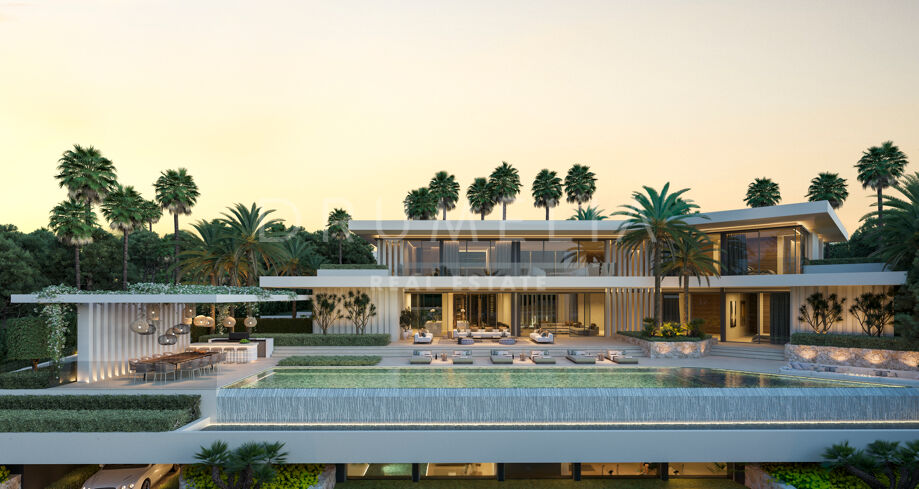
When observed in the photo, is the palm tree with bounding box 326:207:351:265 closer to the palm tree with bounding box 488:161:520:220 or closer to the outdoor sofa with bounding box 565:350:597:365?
the palm tree with bounding box 488:161:520:220

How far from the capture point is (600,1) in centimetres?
2359

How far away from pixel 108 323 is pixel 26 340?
2404 mm

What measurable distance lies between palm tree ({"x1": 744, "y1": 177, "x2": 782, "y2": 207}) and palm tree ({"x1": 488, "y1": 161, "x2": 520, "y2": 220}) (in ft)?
71.4

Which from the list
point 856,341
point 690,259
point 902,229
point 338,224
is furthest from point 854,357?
point 338,224

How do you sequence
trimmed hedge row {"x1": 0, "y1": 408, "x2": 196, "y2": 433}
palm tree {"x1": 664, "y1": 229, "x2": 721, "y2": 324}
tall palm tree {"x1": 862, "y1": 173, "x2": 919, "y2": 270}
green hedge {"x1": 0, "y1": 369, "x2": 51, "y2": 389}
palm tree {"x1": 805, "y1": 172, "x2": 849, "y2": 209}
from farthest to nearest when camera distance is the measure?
palm tree {"x1": 805, "y1": 172, "x2": 849, "y2": 209} < palm tree {"x1": 664, "y1": 229, "x2": 721, "y2": 324} < tall palm tree {"x1": 862, "y1": 173, "x2": 919, "y2": 270} < green hedge {"x1": 0, "y1": 369, "x2": 51, "y2": 389} < trimmed hedge row {"x1": 0, "y1": 408, "x2": 196, "y2": 433}

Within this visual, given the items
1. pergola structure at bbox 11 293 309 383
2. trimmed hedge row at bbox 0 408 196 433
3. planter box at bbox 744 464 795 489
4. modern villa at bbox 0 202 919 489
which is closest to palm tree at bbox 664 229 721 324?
modern villa at bbox 0 202 919 489

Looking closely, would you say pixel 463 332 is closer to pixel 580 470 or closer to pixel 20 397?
pixel 580 470

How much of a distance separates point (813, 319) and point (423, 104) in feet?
77.3

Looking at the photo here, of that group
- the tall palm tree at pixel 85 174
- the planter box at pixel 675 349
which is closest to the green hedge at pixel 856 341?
the planter box at pixel 675 349

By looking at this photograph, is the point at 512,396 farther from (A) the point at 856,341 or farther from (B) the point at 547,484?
(A) the point at 856,341

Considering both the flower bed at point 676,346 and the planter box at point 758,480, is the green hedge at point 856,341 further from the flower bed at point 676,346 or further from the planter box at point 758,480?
the planter box at point 758,480

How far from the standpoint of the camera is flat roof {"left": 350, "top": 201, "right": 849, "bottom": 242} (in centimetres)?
2377

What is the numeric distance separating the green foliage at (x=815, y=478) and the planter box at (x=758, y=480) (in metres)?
0.17

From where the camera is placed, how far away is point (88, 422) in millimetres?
12359
